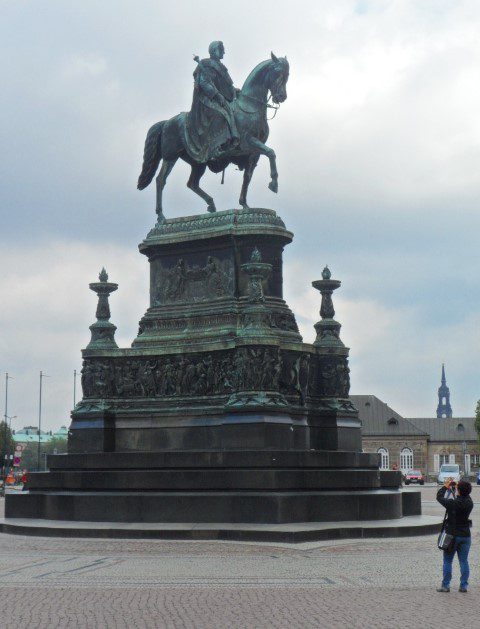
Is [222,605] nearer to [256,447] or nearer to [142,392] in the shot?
[256,447]

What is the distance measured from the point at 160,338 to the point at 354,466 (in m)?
5.73

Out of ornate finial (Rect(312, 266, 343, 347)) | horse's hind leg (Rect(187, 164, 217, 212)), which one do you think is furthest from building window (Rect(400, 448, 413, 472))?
horse's hind leg (Rect(187, 164, 217, 212))

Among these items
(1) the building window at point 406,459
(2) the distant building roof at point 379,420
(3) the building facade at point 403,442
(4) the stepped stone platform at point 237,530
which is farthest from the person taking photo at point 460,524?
(1) the building window at point 406,459

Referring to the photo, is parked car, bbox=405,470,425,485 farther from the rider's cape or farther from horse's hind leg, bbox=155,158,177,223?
the rider's cape

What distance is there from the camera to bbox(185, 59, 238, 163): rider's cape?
103ft

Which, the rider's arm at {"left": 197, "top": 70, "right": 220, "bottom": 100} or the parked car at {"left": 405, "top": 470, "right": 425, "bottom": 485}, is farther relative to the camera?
the parked car at {"left": 405, "top": 470, "right": 425, "bottom": 485}

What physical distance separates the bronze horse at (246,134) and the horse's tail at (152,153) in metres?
0.30

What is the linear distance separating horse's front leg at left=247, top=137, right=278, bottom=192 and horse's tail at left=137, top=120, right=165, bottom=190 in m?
3.10

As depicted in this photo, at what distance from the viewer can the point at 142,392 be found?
3025cm

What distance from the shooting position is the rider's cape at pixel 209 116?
3145 centimetres

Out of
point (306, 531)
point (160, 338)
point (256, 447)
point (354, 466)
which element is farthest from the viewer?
point (160, 338)

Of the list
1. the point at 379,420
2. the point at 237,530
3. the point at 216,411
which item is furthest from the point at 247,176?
the point at 379,420

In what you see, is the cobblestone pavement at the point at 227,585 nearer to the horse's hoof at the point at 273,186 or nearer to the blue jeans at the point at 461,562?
the blue jeans at the point at 461,562

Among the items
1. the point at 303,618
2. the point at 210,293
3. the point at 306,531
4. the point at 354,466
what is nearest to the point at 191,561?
the point at 306,531
